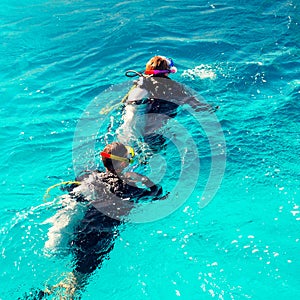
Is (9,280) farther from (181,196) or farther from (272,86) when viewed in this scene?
(272,86)

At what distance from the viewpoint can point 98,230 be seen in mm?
4852

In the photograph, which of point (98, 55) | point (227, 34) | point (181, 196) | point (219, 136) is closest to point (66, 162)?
point (181, 196)

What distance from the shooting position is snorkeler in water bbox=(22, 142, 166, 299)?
4.64 m

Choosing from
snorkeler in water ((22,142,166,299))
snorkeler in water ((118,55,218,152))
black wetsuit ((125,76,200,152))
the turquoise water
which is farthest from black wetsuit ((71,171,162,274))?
black wetsuit ((125,76,200,152))

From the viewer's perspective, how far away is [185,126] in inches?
287

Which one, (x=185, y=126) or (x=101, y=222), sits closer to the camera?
(x=101, y=222)

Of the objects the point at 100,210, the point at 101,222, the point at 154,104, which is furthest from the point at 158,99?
the point at 101,222

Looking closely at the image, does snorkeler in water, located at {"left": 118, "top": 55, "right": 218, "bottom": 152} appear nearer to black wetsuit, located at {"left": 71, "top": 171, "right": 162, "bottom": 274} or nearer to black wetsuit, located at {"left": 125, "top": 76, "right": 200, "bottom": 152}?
black wetsuit, located at {"left": 125, "top": 76, "right": 200, "bottom": 152}

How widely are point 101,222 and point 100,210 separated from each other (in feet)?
0.53

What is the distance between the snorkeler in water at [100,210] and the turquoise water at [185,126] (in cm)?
21

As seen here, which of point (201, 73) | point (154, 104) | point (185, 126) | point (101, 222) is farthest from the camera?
point (201, 73)

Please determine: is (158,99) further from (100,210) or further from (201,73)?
(100,210)

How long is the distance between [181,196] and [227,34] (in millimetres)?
6464

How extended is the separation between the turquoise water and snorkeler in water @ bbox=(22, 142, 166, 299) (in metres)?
0.21
